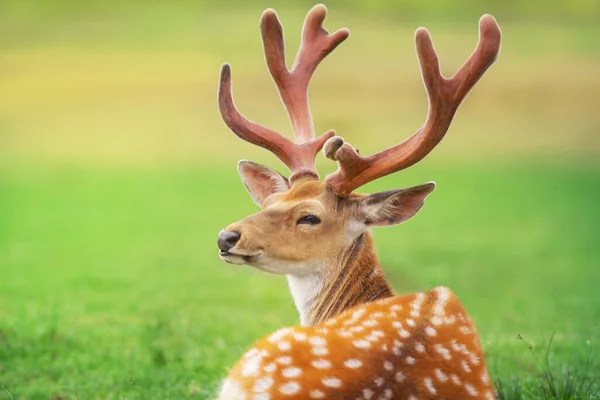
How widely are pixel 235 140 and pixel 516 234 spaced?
1426 centimetres

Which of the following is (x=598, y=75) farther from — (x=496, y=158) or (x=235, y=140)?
(x=235, y=140)

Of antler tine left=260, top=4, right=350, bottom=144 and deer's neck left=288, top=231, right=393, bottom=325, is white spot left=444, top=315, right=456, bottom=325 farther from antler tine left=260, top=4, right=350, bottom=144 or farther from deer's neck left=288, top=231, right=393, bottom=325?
antler tine left=260, top=4, right=350, bottom=144

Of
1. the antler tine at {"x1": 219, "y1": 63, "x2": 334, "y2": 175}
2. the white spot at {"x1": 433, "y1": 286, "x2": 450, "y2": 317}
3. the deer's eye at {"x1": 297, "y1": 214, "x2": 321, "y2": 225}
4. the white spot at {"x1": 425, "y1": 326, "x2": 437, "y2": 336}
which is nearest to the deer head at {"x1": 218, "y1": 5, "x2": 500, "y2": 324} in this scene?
the deer's eye at {"x1": 297, "y1": 214, "x2": 321, "y2": 225}

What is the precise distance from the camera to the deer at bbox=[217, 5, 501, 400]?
9.87ft

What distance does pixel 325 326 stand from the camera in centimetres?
343

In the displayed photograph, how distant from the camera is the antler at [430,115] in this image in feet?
12.9

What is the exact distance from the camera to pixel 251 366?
3.11m

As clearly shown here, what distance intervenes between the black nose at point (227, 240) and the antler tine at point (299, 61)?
3.17ft

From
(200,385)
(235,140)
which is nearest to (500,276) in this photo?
(200,385)

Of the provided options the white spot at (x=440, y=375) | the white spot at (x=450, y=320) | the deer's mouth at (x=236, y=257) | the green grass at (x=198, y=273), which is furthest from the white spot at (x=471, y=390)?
the green grass at (x=198, y=273)

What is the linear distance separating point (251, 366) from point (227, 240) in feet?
2.39

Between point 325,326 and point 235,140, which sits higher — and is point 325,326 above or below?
below

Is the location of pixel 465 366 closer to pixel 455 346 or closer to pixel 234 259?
pixel 455 346

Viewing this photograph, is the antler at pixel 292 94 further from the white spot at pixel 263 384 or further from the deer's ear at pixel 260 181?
the white spot at pixel 263 384
